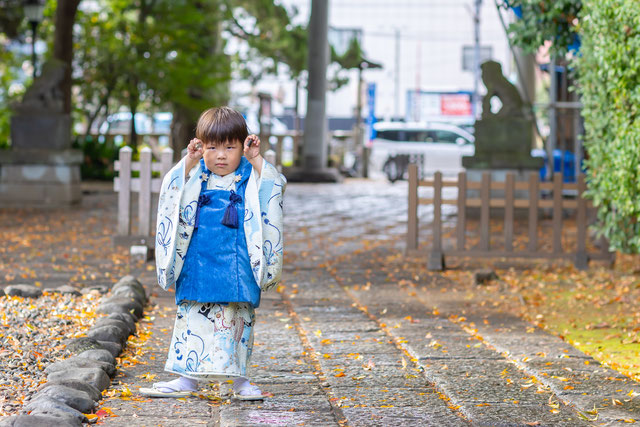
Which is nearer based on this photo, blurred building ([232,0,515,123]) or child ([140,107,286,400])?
child ([140,107,286,400])

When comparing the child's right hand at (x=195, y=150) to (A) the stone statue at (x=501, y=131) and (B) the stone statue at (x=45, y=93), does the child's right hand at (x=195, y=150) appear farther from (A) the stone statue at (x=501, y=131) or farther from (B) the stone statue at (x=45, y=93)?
(B) the stone statue at (x=45, y=93)

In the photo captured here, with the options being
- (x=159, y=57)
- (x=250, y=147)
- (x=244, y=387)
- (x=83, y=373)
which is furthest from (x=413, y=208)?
(x=159, y=57)

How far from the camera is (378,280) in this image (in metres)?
8.05

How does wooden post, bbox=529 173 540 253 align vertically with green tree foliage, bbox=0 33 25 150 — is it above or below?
below

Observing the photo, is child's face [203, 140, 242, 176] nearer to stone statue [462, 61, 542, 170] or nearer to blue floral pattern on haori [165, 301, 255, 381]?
blue floral pattern on haori [165, 301, 255, 381]

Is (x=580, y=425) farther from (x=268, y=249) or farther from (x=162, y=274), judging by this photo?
(x=162, y=274)

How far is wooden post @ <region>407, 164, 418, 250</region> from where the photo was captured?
8.80 meters

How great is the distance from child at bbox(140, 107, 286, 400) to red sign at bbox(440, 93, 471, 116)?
52191mm

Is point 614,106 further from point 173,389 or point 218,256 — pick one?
point 173,389

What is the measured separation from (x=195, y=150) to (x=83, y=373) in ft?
3.59

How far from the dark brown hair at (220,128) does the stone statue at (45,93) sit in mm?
11039

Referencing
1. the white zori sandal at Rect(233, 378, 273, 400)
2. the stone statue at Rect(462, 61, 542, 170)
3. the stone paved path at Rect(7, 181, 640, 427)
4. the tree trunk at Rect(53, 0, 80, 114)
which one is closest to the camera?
the stone paved path at Rect(7, 181, 640, 427)

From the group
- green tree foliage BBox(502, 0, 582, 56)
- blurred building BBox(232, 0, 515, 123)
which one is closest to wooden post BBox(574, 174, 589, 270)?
green tree foliage BBox(502, 0, 582, 56)

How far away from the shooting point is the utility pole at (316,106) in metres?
23.5
